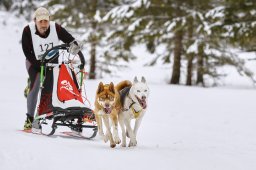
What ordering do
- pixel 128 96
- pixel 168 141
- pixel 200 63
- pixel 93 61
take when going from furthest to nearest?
pixel 93 61 < pixel 200 63 < pixel 168 141 < pixel 128 96

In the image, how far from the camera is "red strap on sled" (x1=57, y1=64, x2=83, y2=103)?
6855mm

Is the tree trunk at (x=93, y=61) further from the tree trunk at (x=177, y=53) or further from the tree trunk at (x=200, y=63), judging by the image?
the tree trunk at (x=200, y=63)

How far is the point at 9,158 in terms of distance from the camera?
188 inches

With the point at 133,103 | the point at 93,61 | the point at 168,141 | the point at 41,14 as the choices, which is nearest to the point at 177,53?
the point at 93,61

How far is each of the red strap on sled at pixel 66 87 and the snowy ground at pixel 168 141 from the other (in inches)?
23.7

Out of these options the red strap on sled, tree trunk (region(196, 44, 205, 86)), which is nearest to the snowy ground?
the red strap on sled

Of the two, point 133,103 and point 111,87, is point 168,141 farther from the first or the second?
point 111,87

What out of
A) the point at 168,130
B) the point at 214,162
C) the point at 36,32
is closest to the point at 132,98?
the point at 214,162

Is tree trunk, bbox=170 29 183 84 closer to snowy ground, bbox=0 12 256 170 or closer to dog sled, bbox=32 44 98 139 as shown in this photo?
snowy ground, bbox=0 12 256 170

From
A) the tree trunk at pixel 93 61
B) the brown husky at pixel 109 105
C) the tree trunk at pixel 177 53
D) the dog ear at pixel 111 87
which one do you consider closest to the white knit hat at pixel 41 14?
the brown husky at pixel 109 105

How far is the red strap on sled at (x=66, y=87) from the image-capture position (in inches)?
270

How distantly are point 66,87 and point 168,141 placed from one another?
1884 millimetres

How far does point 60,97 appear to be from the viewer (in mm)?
6820

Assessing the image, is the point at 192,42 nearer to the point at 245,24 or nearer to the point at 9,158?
the point at 245,24
